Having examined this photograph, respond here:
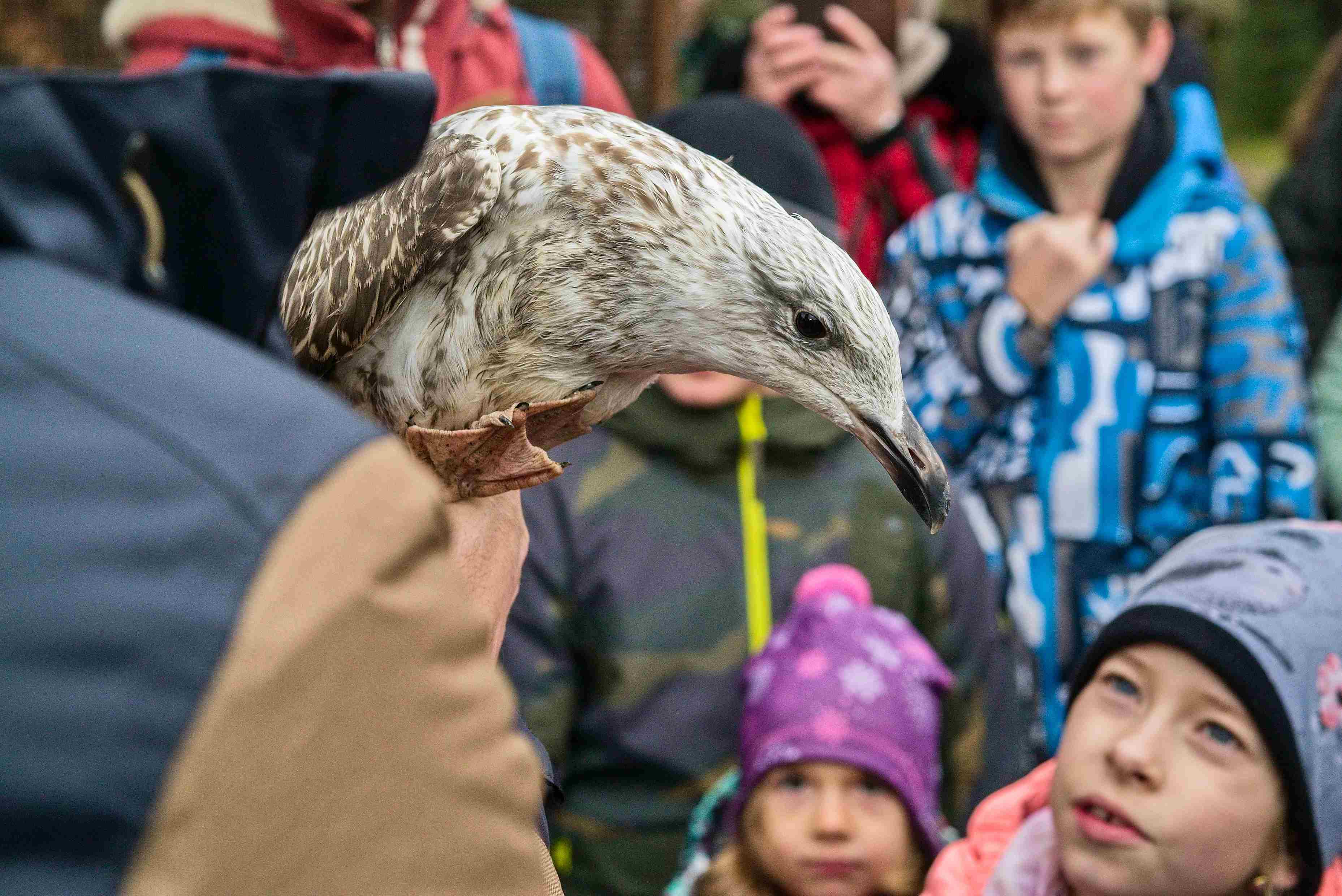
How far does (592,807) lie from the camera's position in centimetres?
274

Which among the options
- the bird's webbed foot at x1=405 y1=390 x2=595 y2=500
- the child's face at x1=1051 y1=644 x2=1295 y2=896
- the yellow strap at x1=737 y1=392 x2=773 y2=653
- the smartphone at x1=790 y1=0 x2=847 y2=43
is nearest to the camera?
the bird's webbed foot at x1=405 y1=390 x2=595 y2=500

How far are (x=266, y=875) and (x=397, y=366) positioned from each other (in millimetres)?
811

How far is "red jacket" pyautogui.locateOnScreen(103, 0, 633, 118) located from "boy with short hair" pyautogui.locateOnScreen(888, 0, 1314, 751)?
1000mm

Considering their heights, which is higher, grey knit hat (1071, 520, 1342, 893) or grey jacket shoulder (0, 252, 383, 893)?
grey jacket shoulder (0, 252, 383, 893)

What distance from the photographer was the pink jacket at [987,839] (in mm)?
2229

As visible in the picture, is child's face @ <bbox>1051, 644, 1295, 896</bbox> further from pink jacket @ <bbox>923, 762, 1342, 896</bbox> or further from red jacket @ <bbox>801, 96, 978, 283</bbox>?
red jacket @ <bbox>801, 96, 978, 283</bbox>

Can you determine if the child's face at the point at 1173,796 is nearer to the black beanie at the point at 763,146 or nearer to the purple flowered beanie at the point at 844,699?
the purple flowered beanie at the point at 844,699

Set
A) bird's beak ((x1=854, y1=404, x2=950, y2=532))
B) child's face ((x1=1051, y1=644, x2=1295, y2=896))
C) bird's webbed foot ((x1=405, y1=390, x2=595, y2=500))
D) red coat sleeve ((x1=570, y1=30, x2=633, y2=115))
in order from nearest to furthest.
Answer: bird's webbed foot ((x1=405, y1=390, x2=595, y2=500))
bird's beak ((x1=854, y1=404, x2=950, y2=532))
child's face ((x1=1051, y1=644, x2=1295, y2=896))
red coat sleeve ((x1=570, y1=30, x2=633, y2=115))

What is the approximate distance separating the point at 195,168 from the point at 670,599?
1.98m

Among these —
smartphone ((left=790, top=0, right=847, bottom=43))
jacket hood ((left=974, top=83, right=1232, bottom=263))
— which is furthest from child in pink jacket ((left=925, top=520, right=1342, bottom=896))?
smartphone ((left=790, top=0, right=847, bottom=43))

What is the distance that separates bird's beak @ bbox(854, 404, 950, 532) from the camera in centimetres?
152

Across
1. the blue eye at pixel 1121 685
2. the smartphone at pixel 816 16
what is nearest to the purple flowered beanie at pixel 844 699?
the blue eye at pixel 1121 685

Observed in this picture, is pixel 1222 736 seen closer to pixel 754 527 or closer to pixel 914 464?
pixel 914 464

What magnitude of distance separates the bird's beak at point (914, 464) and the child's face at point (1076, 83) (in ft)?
6.94
